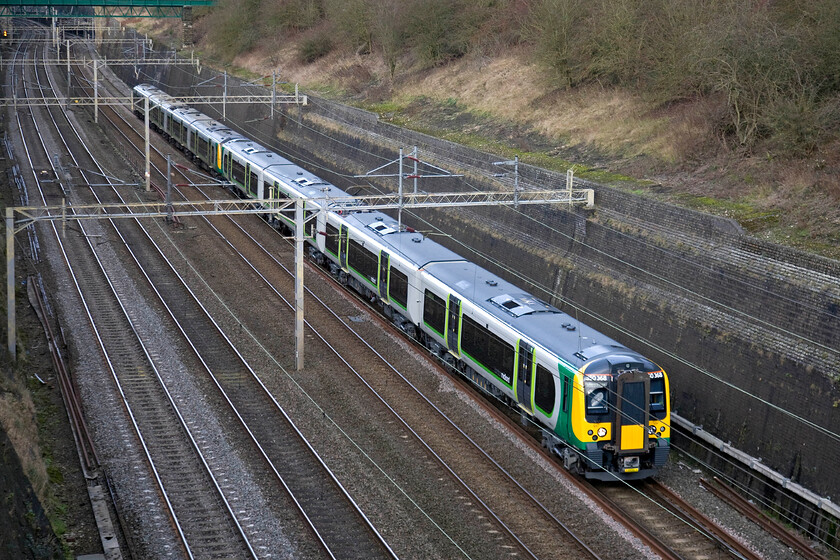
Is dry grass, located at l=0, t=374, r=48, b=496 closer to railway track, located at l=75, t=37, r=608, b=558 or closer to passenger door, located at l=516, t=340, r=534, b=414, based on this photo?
railway track, located at l=75, t=37, r=608, b=558

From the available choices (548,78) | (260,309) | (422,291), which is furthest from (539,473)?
(548,78)

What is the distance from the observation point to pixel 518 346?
18.2m

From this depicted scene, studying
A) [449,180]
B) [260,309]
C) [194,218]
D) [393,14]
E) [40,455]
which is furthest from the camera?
[393,14]

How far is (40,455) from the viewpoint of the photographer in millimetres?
16766

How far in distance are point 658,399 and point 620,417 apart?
89 centimetres

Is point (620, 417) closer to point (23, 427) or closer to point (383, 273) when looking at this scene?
point (383, 273)

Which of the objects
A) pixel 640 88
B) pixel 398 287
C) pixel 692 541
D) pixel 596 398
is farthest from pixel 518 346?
pixel 640 88

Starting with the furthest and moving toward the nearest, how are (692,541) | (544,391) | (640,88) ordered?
(640,88), (544,391), (692,541)

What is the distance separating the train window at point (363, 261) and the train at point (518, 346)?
0.03 metres

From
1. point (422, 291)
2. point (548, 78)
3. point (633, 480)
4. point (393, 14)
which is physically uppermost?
point (393, 14)

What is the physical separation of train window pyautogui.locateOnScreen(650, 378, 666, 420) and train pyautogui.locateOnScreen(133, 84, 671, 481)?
2cm

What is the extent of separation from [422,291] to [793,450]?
29.4ft

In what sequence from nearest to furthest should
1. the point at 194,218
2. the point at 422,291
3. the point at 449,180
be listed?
the point at 422,291 → the point at 449,180 → the point at 194,218

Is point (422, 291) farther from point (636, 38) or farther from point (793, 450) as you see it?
point (636, 38)
